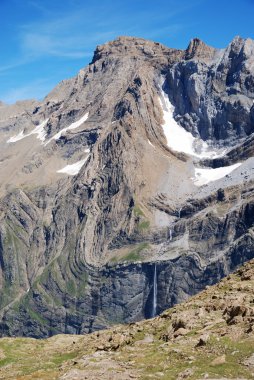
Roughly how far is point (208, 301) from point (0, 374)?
57.4 ft

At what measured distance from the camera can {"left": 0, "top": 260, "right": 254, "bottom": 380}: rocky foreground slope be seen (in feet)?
141

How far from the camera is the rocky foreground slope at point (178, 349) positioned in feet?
141

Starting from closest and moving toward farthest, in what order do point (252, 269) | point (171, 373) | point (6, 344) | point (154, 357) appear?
point (171, 373), point (154, 357), point (252, 269), point (6, 344)

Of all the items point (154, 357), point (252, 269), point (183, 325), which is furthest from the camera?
point (252, 269)

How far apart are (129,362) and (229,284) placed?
15.4m

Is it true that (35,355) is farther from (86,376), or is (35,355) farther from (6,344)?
(86,376)

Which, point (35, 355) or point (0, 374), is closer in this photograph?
point (0, 374)

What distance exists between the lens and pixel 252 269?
199 feet

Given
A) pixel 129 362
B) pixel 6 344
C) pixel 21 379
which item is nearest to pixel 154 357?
pixel 129 362

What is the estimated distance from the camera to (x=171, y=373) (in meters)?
42.9

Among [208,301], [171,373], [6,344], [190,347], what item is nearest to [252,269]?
[208,301]

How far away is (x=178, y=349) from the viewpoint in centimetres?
4691

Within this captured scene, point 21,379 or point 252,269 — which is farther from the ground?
point 252,269

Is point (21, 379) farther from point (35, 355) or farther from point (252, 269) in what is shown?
point (252, 269)
